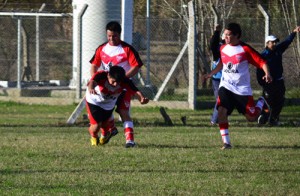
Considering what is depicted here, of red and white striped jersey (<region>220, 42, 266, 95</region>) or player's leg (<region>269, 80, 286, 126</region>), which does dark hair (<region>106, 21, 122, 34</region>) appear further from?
player's leg (<region>269, 80, 286, 126</region>)

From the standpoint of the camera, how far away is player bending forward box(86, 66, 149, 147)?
12.7 metres

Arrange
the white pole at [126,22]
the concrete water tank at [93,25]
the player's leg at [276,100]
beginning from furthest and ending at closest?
the concrete water tank at [93,25]
the player's leg at [276,100]
the white pole at [126,22]

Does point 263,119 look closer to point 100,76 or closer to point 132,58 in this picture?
point 132,58

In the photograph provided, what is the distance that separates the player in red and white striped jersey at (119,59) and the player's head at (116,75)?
72cm

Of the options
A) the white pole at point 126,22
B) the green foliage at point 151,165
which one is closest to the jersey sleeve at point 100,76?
the green foliage at point 151,165

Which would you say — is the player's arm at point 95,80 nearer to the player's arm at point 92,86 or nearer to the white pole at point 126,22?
the player's arm at point 92,86

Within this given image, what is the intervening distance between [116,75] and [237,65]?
5.87ft

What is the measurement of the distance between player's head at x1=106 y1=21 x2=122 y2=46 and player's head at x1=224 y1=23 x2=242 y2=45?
149 centimetres

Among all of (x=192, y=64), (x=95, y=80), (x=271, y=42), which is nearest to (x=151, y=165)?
(x=95, y=80)

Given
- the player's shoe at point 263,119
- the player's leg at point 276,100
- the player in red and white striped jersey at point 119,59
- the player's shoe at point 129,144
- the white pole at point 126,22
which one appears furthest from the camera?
the player's leg at point 276,100

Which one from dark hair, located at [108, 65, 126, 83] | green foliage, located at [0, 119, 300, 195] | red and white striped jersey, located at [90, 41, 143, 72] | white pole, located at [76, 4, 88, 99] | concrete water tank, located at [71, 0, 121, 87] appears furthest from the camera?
concrete water tank, located at [71, 0, 121, 87]

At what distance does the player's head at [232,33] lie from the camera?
43.0 ft

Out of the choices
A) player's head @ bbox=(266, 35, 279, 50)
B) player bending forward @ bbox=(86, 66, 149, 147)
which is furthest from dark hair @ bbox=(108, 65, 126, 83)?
player's head @ bbox=(266, 35, 279, 50)

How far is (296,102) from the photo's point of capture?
23.6 meters
